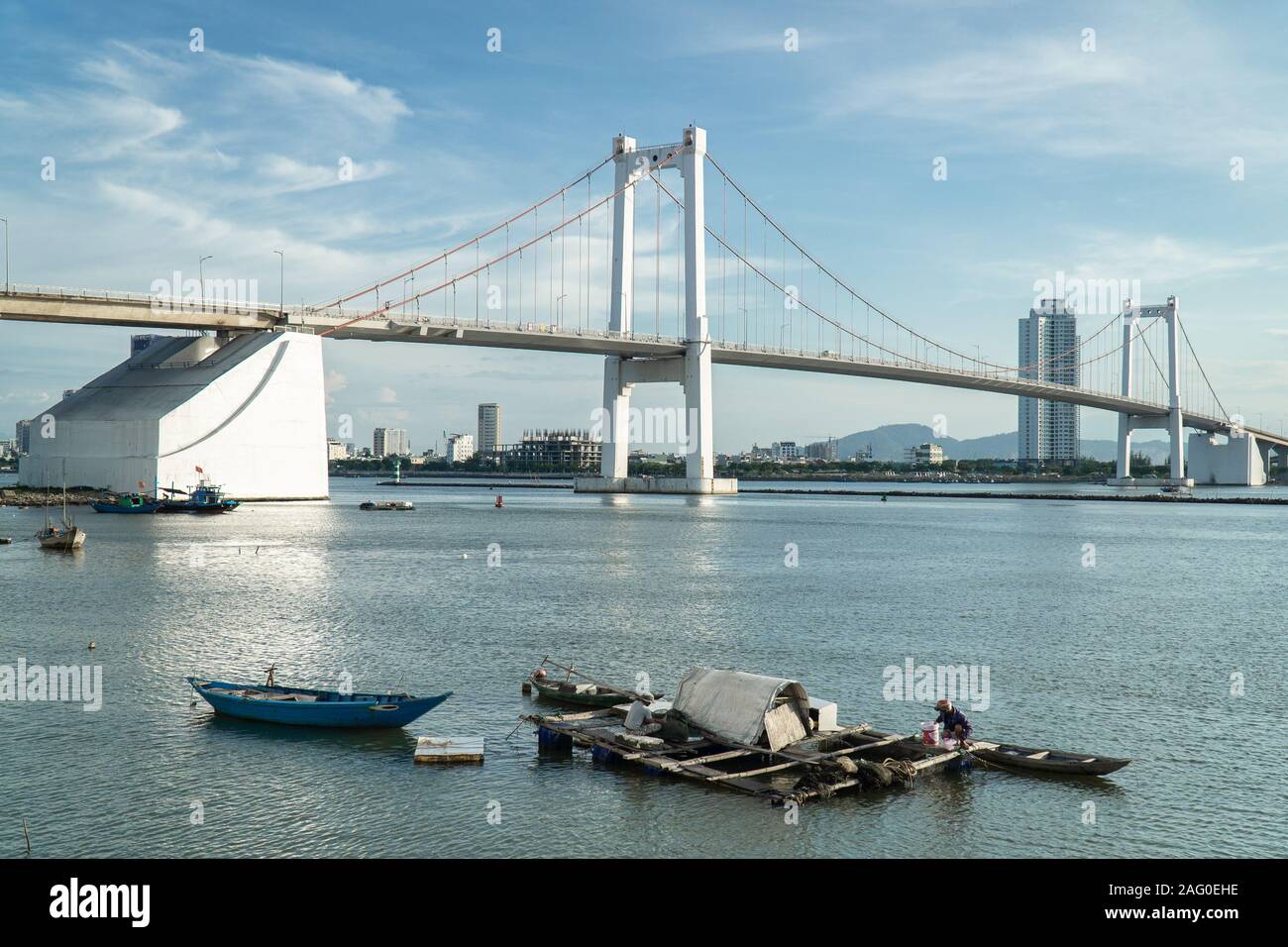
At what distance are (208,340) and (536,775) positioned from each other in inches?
2740

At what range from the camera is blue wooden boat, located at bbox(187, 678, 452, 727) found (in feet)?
55.6

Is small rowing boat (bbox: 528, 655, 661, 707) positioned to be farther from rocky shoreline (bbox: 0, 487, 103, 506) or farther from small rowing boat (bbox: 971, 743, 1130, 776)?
rocky shoreline (bbox: 0, 487, 103, 506)

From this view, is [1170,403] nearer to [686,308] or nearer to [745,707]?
[686,308]

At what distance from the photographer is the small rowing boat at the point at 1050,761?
48.6 feet

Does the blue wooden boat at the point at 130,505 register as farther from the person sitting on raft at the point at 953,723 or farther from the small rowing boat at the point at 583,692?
the person sitting on raft at the point at 953,723

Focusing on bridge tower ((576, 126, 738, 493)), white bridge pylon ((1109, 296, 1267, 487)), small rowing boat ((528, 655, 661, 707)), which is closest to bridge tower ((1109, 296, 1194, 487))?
white bridge pylon ((1109, 296, 1267, 487))

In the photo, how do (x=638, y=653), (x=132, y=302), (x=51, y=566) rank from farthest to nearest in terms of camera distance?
1. (x=132, y=302)
2. (x=51, y=566)
3. (x=638, y=653)

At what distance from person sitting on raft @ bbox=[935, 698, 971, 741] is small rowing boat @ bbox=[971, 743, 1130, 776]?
→ 0.98ft

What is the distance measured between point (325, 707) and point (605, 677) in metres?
5.69

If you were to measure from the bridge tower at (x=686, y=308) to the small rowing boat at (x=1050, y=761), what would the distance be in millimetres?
78109

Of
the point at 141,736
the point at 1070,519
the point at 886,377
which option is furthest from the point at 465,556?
the point at 886,377

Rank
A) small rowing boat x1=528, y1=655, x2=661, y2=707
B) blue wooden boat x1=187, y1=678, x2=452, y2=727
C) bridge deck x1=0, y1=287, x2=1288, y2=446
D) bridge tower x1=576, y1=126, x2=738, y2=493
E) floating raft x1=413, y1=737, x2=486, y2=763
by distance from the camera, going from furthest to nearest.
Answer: bridge tower x1=576, y1=126, x2=738, y2=493 < bridge deck x1=0, y1=287, x2=1288, y2=446 < small rowing boat x1=528, y1=655, x2=661, y2=707 < blue wooden boat x1=187, y1=678, x2=452, y2=727 < floating raft x1=413, y1=737, x2=486, y2=763
